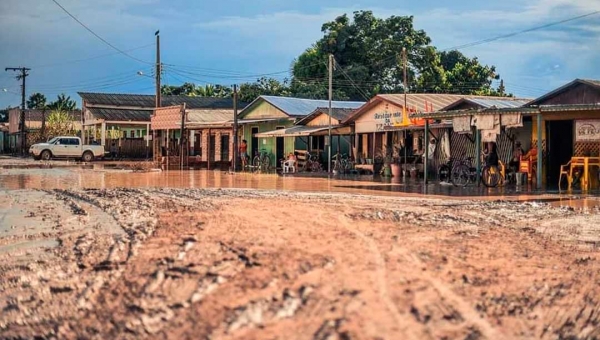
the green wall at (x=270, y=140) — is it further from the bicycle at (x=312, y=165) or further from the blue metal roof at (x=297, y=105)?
the bicycle at (x=312, y=165)

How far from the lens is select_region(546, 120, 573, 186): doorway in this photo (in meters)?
23.0

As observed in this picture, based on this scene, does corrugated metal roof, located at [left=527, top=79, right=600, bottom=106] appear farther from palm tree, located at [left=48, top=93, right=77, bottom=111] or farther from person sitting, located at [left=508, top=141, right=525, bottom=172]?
palm tree, located at [left=48, top=93, right=77, bottom=111]

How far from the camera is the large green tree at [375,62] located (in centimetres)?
4912

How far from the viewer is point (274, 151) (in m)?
39.4

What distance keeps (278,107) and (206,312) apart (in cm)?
3244

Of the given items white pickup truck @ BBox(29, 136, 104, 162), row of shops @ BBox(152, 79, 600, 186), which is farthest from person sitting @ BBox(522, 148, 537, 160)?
white pickup truck @ BBox(29, 136, 104, 162)

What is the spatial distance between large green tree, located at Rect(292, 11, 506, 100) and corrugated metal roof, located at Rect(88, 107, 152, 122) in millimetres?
12480

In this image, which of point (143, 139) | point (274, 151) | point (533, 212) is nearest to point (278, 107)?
point (274, 151)

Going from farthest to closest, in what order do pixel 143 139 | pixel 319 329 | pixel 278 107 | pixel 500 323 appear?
pixel 143 139 → pixel 278 107 → pixel 500 323 → pixel 319 329

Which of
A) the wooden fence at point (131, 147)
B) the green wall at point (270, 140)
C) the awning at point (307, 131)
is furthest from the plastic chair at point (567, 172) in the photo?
the wooden fence at point (131, 147)

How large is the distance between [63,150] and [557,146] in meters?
34.2

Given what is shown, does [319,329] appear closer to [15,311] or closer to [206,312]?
[206,312]

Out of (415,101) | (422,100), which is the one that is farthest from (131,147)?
(415,101)

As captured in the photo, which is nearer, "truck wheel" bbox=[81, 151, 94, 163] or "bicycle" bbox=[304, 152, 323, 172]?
"bicycle" bbox=[304, 152, 323, 172]
